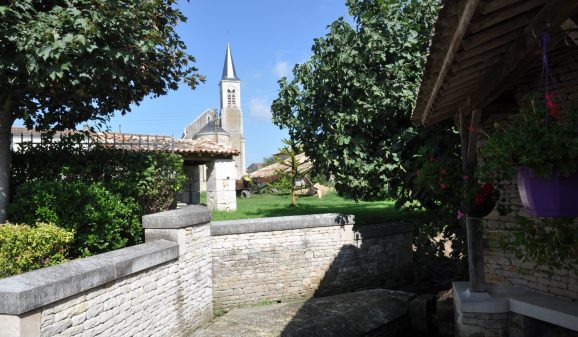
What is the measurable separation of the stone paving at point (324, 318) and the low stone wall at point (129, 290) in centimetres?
63

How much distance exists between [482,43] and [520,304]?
10.4 feet

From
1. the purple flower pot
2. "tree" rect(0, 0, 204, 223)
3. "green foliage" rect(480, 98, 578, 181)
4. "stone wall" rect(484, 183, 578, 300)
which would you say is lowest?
"stone wall" rect(484, 183, 578, 300)

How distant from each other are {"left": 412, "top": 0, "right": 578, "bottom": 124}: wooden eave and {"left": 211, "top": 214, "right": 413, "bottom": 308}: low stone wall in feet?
15.3

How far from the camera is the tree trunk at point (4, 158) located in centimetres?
571

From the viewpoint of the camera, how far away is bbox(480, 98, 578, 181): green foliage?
7.51 feet

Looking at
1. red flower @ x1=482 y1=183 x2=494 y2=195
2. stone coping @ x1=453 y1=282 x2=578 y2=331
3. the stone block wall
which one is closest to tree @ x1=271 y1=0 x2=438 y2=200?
stone coping @ x1=453 y1=282 x2=578 y2=331

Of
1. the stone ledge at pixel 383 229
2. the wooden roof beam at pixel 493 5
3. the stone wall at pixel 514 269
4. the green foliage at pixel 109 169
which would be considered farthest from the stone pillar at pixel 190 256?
the wooden roof beam at pixel 493 5

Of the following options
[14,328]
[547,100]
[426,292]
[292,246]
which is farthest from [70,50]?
[426,292]

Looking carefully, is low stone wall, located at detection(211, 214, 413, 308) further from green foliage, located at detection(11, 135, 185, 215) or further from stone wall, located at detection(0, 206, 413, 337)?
green foliage, located at detection(11, 135, 185, 215)

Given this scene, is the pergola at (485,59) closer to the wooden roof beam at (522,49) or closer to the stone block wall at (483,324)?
the wooden roof beam at (522,49)

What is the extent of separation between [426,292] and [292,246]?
3089mm

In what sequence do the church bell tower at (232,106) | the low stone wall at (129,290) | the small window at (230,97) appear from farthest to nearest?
the small window at (230,97)
the church bell tower at (232,106)
the low stone wall at (129,290)

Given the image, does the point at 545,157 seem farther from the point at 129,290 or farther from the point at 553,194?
the point at 129,290

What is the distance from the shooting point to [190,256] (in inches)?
261
